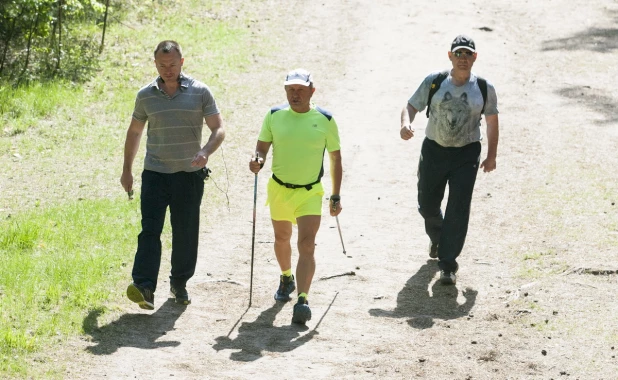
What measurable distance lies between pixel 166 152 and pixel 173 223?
2.12 ft

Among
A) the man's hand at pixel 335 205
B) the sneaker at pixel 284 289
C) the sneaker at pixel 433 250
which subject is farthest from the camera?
the sneaker at pixel 433 250

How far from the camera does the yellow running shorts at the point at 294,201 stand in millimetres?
7914

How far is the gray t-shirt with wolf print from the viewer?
859 centimetres

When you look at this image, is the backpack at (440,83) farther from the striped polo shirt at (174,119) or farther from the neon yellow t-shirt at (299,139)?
the striped polo shirt at (174,119)

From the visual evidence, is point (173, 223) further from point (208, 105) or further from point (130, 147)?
point (208, 105)

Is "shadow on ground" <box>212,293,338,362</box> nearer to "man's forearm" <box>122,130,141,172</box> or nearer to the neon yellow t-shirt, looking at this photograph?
the neon yellow t-shirt

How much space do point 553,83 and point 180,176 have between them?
11016 millimetres

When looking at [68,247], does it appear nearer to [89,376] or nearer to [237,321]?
[237,321]

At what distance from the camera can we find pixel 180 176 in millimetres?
8023

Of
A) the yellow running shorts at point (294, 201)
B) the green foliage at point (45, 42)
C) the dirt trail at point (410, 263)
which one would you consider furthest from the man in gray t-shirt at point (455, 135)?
the green foliage at point (45, 42)

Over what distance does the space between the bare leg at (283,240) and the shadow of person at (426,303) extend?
2.84ft

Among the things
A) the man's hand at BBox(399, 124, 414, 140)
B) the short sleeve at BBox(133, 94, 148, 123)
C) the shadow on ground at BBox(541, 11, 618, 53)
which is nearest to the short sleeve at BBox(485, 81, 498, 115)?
the man's hand at BBox(399, 124, 414, 140)

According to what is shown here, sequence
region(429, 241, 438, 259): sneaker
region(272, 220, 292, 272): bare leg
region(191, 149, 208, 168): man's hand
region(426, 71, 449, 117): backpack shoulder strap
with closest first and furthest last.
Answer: region(191, 149, 208, 168): man's hand < region(272, 220, 292, 272): bare leg < region(426, 71, 449, 117): backpack shoulder strap < region(429, 241, 438, 259): sneaker

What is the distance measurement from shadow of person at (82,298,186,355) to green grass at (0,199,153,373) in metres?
0.13
